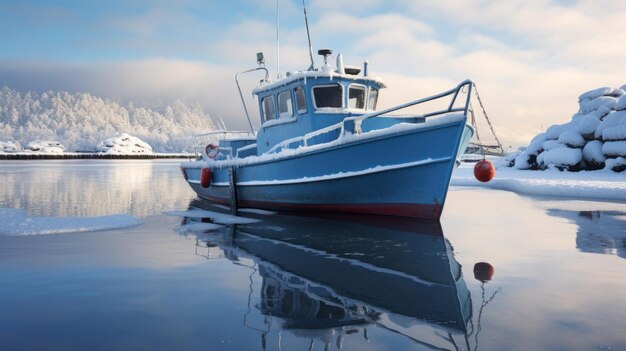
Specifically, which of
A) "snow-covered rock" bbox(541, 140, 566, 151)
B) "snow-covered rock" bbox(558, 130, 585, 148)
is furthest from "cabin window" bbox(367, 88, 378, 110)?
"snow-covered rock" bbox(541, 140, 566, 151)

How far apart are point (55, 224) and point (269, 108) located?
6.78 m

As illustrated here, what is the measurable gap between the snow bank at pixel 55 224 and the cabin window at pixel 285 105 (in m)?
5.13

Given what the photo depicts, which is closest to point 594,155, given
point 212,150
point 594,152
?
point 594,152

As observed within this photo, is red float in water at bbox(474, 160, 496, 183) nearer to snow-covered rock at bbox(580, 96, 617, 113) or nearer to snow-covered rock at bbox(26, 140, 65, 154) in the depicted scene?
snow-covered rock at bbox(580, 96, 617, 113)

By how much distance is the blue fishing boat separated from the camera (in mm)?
9039

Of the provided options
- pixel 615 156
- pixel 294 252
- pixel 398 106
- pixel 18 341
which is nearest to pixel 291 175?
pixel 398 106

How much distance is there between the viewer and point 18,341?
10.1 ft

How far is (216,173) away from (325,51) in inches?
222

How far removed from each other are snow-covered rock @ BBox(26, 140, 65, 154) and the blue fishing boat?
147498mm

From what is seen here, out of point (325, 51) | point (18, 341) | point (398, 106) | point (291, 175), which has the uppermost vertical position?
point (325, 51)

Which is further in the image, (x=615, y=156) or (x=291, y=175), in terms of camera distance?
(x=615, y=156)

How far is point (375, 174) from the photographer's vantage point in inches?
379

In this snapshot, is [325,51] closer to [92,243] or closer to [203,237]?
[203,237]

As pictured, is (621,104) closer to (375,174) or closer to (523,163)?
(523,163)
